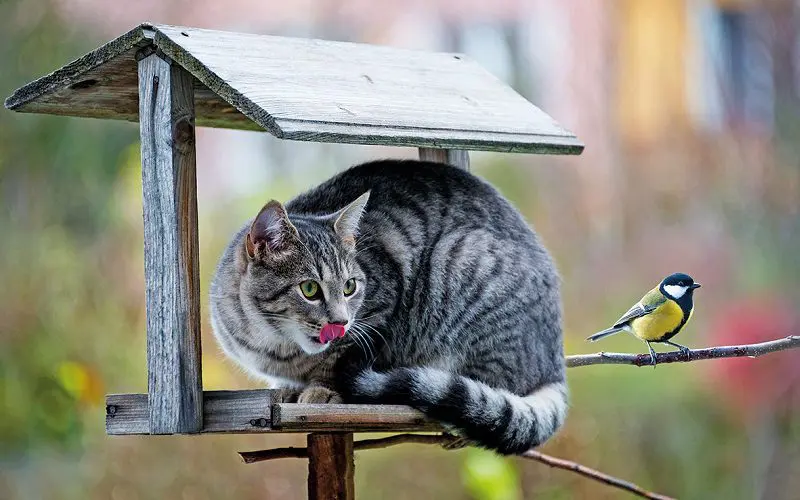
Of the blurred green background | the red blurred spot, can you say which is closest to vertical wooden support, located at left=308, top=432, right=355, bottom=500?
the blurred green background

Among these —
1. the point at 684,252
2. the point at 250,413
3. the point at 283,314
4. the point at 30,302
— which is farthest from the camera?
the point at 684,252

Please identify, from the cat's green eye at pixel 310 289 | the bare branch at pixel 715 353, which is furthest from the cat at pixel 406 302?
the bare branch at pixel 715 353

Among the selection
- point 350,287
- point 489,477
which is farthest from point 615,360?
point 489,477

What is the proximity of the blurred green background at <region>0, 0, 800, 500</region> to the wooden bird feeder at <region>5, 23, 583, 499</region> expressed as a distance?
1627 mm

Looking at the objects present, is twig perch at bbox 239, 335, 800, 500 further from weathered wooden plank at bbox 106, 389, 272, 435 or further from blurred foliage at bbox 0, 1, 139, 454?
blurred foliage at bbox 0, 1, 139, 454

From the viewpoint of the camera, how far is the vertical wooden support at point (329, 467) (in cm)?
179

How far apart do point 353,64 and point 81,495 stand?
220cm

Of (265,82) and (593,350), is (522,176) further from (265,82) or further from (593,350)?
(265,82)

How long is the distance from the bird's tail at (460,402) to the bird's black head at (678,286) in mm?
359

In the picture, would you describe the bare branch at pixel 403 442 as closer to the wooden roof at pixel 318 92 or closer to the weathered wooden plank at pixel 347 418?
the weathered wooden plank at pixel 347 418

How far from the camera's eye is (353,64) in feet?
5.69

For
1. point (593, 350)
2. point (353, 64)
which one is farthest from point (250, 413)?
point (593, 350)

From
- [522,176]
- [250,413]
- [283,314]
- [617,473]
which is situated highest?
[522,176]

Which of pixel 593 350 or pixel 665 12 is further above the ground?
pixel 665 12
